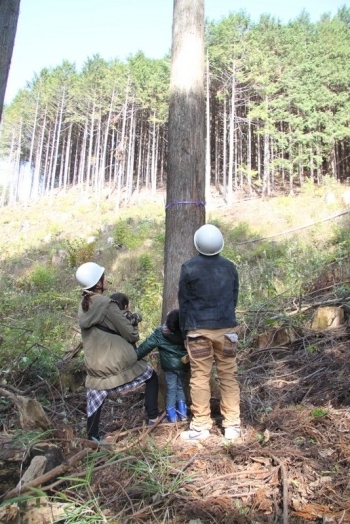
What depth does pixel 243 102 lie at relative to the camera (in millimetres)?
35781

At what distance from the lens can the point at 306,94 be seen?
31.6 metres

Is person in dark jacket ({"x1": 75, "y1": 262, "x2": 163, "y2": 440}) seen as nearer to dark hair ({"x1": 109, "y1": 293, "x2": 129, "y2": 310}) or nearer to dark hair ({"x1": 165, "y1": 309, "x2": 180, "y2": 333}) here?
dark hair ({"x1": 109, "y1": 293, "x2": 129, "y2": 310})

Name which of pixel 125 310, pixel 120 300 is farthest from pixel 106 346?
pixel 120 300

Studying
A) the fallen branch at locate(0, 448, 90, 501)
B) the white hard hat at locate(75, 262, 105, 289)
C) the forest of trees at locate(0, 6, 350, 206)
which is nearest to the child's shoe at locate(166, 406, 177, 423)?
the fallen branch at locate(0, 448, 90, 501)

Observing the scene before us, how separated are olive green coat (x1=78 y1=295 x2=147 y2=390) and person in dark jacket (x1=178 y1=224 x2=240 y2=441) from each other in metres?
0.51

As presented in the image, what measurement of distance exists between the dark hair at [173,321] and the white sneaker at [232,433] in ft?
3.05

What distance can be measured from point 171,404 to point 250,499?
1343 millimetres

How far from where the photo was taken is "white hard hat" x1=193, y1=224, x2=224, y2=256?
10.6 ft

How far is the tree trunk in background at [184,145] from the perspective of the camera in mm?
3693

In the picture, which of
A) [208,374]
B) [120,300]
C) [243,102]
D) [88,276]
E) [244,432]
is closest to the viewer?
[244,432]

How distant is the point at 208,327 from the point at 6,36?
3.18m

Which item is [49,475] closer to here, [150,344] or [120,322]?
[120,322]

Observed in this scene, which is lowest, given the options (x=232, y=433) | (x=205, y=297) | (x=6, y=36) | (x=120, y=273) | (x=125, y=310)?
(x=232, y=433)

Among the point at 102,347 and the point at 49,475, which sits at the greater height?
the point at 102,347
